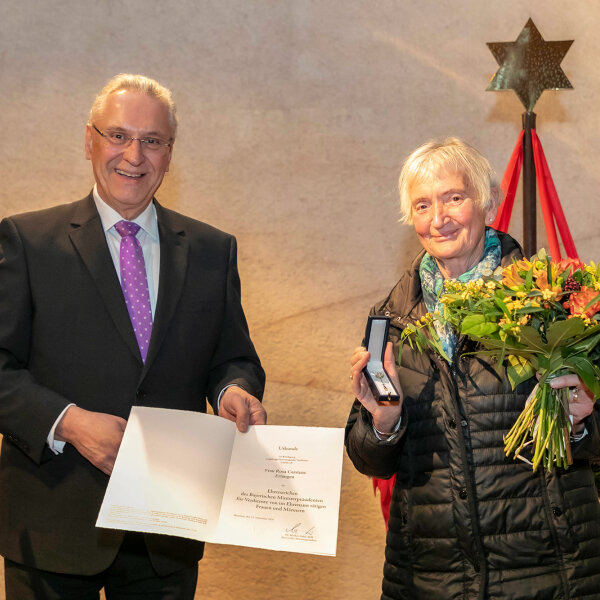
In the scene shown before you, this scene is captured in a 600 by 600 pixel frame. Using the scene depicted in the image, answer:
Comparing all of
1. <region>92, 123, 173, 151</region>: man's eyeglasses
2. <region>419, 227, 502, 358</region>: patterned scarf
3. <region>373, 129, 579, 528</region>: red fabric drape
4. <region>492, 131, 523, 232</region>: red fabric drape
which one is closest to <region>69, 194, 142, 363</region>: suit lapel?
A: <region>92, 123, 173, 151</region>: man's eyeglasses

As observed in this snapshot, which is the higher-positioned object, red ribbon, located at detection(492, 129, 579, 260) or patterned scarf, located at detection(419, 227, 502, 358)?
red ribbon, located at detection(492, 129, 579, 260)

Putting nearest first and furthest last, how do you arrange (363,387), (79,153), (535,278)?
1. (535,278)
2. (363,387)
3. (79,153)

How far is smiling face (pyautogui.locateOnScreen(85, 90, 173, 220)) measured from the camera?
7.98 feet

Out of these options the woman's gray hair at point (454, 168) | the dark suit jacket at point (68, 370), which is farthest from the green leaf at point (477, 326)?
the dark suit jacket at point (68, 370)

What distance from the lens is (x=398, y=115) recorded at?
166 inches

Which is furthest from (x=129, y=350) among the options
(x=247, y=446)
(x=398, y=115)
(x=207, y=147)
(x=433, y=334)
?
(x=398, y=115)

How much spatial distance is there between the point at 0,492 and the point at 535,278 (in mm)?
1506

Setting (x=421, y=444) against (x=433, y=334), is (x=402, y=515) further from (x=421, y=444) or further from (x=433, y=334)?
(x=433, y=334)

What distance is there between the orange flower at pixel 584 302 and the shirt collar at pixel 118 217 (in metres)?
1.19

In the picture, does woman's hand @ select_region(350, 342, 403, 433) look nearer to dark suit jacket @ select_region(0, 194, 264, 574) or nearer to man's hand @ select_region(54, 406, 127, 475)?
dark suit jacket @ select_region(0, 194, 264, 574)

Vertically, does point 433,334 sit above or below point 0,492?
above

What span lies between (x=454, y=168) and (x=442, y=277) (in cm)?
31

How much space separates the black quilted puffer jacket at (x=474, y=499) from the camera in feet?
7.01
